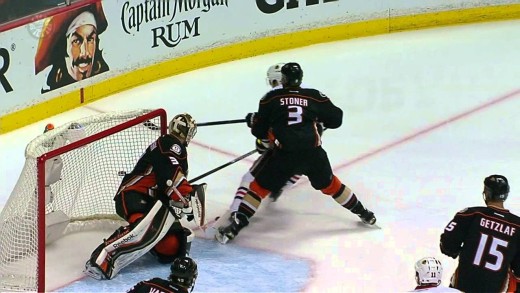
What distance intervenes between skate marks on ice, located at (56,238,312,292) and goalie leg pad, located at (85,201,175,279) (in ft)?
0.19

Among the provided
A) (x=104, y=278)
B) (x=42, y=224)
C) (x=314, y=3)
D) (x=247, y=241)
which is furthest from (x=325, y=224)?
(x=314, y=3)

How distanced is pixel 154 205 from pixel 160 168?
0.16 m

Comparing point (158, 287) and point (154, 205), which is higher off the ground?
point (158, 287)

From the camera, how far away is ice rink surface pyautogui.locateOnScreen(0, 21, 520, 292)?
4.85m

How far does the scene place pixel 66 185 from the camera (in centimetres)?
500

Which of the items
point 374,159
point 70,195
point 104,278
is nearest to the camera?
point 104,278

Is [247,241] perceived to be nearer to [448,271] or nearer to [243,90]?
[448,271]

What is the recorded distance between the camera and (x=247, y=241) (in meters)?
5.16

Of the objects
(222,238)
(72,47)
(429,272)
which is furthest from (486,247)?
(72,47)

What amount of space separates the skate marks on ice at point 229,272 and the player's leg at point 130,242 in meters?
0.06

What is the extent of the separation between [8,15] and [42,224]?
228 centimetres

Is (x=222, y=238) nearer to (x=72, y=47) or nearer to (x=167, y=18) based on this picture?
(x=72, y=47)

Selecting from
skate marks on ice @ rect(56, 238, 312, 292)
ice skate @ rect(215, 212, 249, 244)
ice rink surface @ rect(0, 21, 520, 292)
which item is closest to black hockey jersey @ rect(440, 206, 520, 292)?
ice rink surface @ rect(0, 21, 520, 292)

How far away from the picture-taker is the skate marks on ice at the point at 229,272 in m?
4.66
